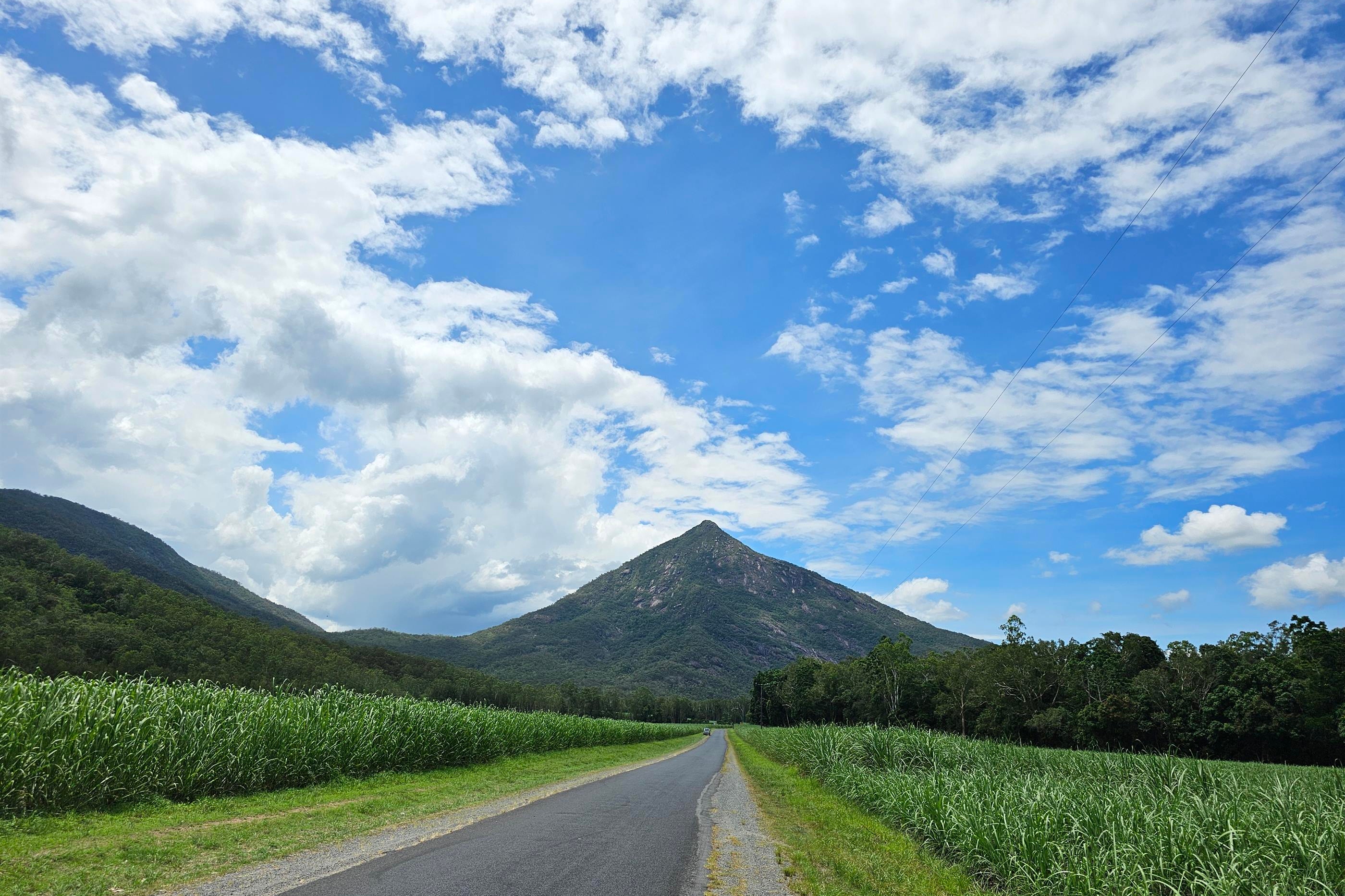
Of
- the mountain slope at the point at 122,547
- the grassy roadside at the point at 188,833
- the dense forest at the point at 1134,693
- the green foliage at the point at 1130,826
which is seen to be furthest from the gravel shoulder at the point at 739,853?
the mountain slope at the point at 122,547

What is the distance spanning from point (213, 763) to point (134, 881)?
7.27m

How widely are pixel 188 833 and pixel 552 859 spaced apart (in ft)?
18.6

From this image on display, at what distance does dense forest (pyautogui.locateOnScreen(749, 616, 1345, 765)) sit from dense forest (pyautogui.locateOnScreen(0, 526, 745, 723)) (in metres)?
47.7

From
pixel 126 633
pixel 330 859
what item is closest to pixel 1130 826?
pixel 330 859

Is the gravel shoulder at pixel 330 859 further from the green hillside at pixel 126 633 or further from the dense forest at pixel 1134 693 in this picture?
the dense forest at pixel 1134 693

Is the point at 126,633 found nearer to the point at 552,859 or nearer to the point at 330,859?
the point at 330,859

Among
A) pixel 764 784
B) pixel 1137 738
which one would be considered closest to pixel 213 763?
pixel 764 784

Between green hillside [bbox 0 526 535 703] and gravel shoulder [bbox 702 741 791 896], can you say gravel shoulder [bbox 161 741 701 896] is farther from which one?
green hillside [bbox 0 526 535 703]

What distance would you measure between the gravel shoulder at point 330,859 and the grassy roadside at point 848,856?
17.8 ft

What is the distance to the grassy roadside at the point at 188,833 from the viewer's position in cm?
725

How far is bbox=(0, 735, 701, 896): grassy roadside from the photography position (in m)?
7.25

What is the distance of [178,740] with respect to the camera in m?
12.9

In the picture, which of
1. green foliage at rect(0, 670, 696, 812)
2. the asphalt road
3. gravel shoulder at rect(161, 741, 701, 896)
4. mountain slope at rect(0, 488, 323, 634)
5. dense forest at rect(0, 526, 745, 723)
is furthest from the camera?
mountain slope at rect(0, 488, 323, 634)

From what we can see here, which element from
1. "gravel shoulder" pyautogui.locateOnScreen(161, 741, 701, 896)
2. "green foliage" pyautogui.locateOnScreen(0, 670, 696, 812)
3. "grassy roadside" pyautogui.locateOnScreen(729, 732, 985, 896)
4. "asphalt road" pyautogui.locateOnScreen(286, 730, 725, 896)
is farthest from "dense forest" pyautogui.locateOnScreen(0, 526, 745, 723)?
"gravel shoulder" pyautogui.locateOnScreen(161, 741, 701, 896)
